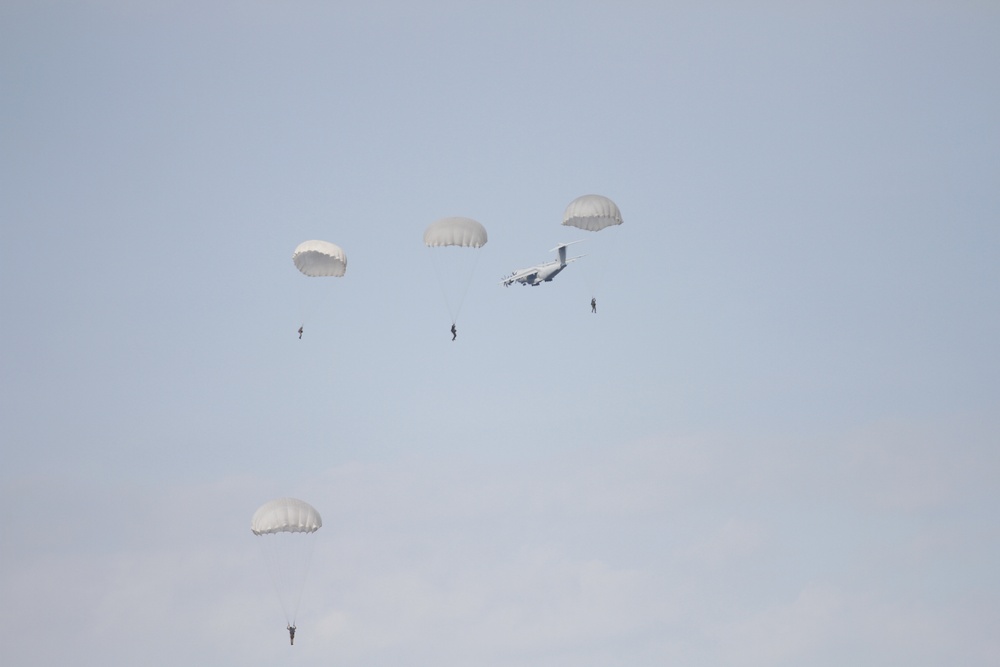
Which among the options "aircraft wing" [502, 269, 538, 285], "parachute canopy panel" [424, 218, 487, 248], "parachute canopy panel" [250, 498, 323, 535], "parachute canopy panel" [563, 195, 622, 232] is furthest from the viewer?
"aircraft wing" [502, 269, 538, 285]

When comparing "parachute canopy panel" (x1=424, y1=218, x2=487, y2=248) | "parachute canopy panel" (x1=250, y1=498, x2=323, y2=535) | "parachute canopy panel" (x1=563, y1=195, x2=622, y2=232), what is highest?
"parachute canopy panel" (x1=563, y1=195, x2=622, y2=232)

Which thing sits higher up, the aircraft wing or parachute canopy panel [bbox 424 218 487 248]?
the aircraft wing

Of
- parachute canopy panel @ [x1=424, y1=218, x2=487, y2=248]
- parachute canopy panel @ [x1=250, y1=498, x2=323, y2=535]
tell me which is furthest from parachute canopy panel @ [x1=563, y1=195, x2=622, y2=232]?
parachute canopy panel @ [x1=250, y1=498, x2=323, y2=535]

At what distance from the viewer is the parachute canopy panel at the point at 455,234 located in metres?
105

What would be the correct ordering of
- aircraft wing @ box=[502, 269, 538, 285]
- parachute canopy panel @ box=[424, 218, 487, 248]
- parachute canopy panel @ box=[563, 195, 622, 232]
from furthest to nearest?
1. aircraft wing @ box=[502, 269, 538, 285]
2. parachute canopy panel @ box=[563, 195, 622, 232]
3. parachute canopy panel @ box=[424, 218, 487, 248]

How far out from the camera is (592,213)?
106 meters

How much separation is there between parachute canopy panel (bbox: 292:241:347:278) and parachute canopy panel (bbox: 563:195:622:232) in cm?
1622

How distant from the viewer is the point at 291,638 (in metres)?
102

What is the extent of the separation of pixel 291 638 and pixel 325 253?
85.9 feet

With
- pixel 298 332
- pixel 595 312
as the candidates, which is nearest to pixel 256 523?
pixel 298 332

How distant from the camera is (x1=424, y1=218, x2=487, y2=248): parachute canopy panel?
4124 inches

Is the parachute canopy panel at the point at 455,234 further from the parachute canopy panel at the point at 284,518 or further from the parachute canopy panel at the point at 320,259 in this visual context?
the parachute canopy panel at the point at 284,518

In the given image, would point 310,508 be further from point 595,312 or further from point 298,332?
point 595,312

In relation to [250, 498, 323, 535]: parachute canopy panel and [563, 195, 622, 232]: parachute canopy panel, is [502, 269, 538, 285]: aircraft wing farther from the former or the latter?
[250, 498, 323, 535]: parachute canopy panel
